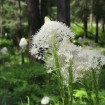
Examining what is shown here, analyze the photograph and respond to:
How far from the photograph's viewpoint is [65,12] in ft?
39.2

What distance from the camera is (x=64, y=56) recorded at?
3219 millimetres

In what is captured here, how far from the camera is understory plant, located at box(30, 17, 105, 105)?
3.16 meters

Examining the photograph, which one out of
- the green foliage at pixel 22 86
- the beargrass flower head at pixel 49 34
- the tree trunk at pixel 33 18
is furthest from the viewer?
the tree trunk at pixel 33 18

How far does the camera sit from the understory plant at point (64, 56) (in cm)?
316

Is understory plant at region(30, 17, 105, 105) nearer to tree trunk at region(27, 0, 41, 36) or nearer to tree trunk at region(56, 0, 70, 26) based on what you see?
tree trunk at region(56, 0, 70, 26)

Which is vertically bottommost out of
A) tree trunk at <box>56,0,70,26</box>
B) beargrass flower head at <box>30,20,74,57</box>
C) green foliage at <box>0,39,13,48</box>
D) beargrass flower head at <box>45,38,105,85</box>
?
beargrass flower head at <box>45,38,105,85</box>

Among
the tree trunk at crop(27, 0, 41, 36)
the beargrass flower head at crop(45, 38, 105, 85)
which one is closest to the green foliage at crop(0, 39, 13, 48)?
the tree trunk at crop(27, 0, 41, 36)

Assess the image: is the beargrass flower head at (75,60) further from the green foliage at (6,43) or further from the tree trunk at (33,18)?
the green foliage at (6,43)

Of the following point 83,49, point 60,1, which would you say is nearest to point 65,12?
point 60,1

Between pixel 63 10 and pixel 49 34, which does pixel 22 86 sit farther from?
pixel 63 10

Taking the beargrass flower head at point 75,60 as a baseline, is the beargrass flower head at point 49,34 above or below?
above

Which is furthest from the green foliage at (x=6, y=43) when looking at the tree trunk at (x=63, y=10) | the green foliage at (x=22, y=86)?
the green foliage at (x=22, y=86)

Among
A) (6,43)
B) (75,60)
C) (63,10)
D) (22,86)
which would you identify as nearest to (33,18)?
(63,10)

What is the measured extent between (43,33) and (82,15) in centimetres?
3232
